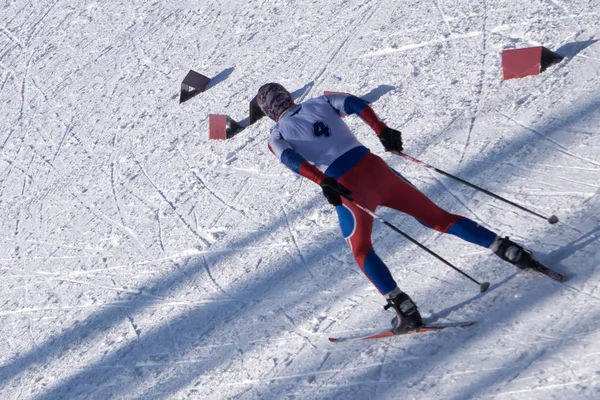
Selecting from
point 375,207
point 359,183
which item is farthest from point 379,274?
point 359,183

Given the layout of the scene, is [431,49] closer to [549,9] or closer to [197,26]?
[549,9]

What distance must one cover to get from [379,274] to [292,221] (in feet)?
7.25

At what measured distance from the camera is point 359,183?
4.92 meters

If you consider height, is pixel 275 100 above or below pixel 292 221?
above

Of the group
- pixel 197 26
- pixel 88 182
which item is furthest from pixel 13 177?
pixel 197 26

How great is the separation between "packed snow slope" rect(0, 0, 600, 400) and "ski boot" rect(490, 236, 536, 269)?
0.18 metres

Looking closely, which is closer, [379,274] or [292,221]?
[379,274]

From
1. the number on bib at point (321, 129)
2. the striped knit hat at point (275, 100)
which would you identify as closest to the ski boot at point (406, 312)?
the number on bib at point (321, 129)

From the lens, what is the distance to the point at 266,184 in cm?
755

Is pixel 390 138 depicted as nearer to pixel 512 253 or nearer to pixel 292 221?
pixel 512 253

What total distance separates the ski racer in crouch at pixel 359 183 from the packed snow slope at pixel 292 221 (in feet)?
1.06

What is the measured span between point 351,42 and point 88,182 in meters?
3.72

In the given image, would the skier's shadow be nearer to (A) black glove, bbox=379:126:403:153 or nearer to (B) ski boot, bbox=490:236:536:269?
(B) ski boot, bbox=490:236:536:269

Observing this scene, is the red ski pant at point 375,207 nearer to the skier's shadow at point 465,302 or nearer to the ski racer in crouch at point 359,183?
the ski racer in crouch at point 359,183
